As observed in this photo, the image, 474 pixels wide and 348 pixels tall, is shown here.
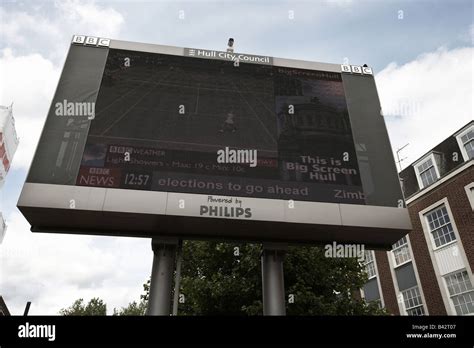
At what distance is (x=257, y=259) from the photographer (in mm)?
12391

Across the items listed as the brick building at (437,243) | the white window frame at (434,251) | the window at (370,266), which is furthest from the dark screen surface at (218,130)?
the window at (370,266)

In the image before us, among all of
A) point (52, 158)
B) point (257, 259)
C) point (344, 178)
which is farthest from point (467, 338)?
point (257, 259)

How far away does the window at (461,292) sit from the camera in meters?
15.2

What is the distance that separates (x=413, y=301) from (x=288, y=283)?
994cm

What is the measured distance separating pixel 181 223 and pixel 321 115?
3.74 m

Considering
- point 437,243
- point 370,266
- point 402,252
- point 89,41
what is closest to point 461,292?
point 437,243

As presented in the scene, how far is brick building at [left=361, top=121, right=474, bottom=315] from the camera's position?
15.9 m

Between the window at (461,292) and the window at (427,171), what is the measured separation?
5.15 m

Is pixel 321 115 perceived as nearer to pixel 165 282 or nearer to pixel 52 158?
pixel 165 282

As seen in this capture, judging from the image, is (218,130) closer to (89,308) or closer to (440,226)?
(440,226)

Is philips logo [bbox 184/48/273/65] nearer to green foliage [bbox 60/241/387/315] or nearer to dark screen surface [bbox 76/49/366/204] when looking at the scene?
dark screen surface [bbox 76/49/366/204]

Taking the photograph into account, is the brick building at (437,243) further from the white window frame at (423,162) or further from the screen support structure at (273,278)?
the screen support structure at (273,278)

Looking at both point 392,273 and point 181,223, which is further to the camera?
point 392,273

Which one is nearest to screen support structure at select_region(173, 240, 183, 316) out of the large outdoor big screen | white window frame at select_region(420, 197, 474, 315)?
the large outdoor big screen
